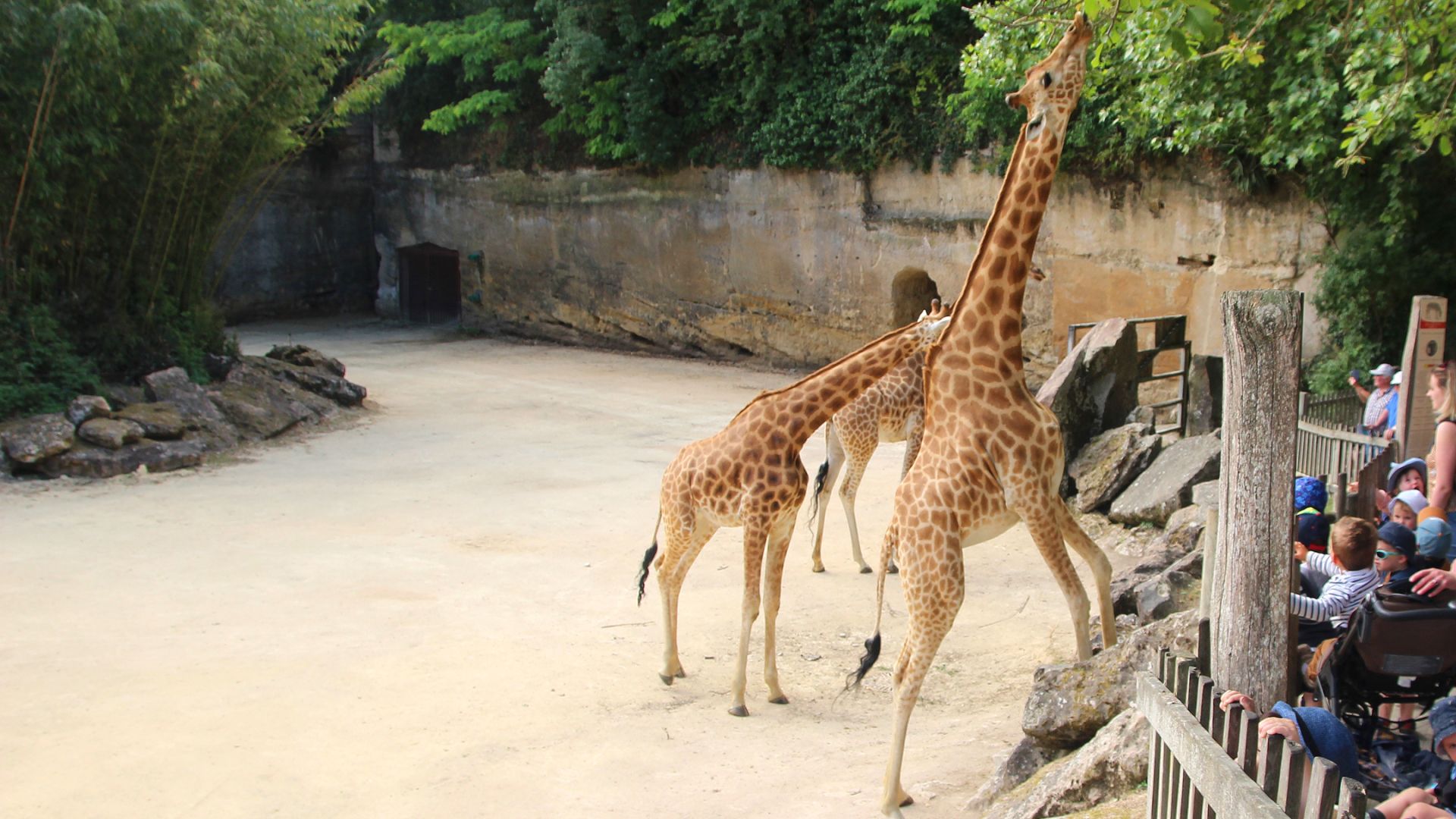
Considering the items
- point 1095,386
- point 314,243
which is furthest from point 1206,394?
point 314,243

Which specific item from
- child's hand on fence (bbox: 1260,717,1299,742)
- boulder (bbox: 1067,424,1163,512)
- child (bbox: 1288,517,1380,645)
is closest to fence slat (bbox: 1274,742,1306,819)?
child's hand on fence (bbox: 1260,717,1299,742)

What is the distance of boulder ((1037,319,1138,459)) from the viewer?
10.1 m

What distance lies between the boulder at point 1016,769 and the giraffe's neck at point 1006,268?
161 cm

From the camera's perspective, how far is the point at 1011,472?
523 cm

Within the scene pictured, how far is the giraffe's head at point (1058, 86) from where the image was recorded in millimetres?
5113

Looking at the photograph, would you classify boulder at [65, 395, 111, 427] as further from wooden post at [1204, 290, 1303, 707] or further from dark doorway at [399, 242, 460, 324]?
dark doorway at [399, 242, 460, 324]

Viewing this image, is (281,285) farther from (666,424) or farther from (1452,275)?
(1452,275)

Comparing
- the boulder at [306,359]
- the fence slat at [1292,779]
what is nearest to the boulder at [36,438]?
the boulder at [306,359]

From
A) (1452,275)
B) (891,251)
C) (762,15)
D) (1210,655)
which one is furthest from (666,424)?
(1210,655)

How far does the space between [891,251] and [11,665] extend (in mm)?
12793

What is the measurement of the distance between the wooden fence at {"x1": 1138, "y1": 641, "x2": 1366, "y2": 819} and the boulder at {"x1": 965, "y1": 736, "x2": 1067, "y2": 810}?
103 cm

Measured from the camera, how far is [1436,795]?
3641mm

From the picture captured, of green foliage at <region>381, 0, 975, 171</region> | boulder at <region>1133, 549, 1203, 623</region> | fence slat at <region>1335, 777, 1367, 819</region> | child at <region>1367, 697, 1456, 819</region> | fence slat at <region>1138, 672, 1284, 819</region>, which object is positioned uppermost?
green foliage at <region>381, 0, 975, 171</region>

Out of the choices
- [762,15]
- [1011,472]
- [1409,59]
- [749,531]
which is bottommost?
[749,531]
